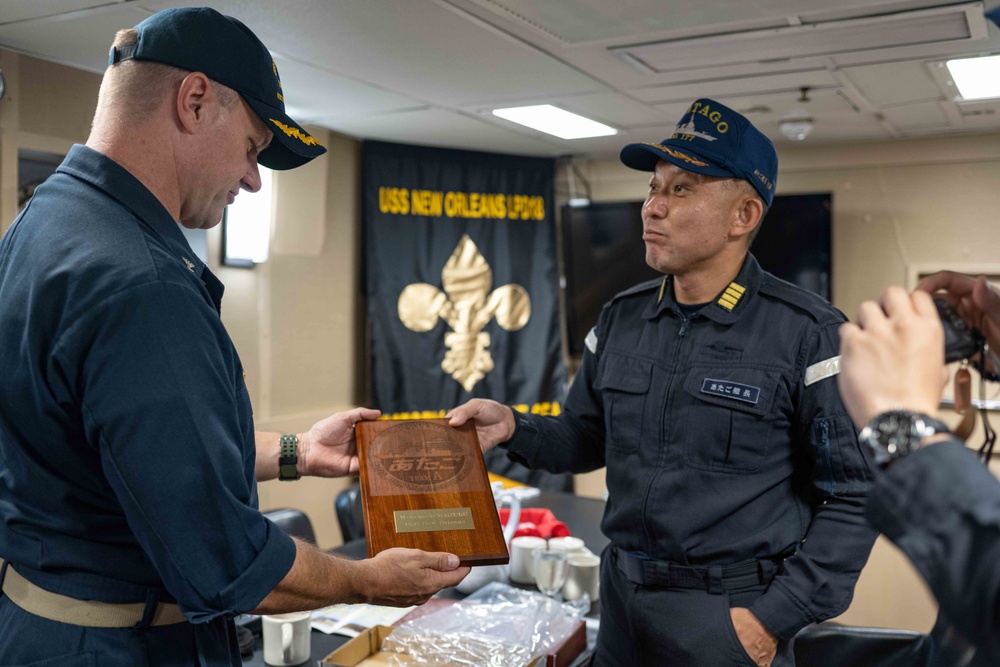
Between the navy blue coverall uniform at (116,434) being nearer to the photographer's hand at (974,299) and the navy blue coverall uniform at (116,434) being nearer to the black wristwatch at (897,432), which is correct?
the black wristwatch at (897,432)

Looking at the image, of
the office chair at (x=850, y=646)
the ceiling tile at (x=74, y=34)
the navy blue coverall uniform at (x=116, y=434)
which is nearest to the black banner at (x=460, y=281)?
the ceiling tile at (x=74, y=34)

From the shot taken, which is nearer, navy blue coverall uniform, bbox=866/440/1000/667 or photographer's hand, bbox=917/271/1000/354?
navy blue coverall uniform, bbox=866/440/1000/667

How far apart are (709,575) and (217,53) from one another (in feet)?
4.35

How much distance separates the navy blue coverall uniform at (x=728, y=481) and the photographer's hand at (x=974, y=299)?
0.51m

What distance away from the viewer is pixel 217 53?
50.3 inches

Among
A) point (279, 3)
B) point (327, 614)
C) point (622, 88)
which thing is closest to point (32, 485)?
point (327, 614)

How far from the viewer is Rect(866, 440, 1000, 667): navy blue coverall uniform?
772 mm

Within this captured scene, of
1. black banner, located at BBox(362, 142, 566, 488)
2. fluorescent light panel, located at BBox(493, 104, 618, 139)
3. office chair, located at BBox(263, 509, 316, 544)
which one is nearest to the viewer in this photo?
office chair, located at BBox(263, 509, 316, 544)

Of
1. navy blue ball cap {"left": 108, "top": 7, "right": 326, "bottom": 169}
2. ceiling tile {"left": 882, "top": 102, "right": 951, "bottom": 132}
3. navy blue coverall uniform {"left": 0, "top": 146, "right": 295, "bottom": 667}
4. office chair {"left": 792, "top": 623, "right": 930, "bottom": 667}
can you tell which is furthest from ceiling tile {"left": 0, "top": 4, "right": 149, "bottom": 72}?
ceiling tile {"left": 882, "top": 102, "right": 951, "bottom": 132}

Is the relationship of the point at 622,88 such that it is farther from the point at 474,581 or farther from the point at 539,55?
the point at 474,581

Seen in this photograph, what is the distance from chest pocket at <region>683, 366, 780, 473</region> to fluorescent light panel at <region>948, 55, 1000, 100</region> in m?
1.89

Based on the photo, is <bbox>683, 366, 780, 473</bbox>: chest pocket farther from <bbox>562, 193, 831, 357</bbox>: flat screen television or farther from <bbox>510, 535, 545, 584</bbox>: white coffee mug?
<bbox>562, 193, 831, 357</bbox>: flat screen television

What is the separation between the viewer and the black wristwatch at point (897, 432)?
0.85 meters

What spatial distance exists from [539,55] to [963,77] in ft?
5.40
